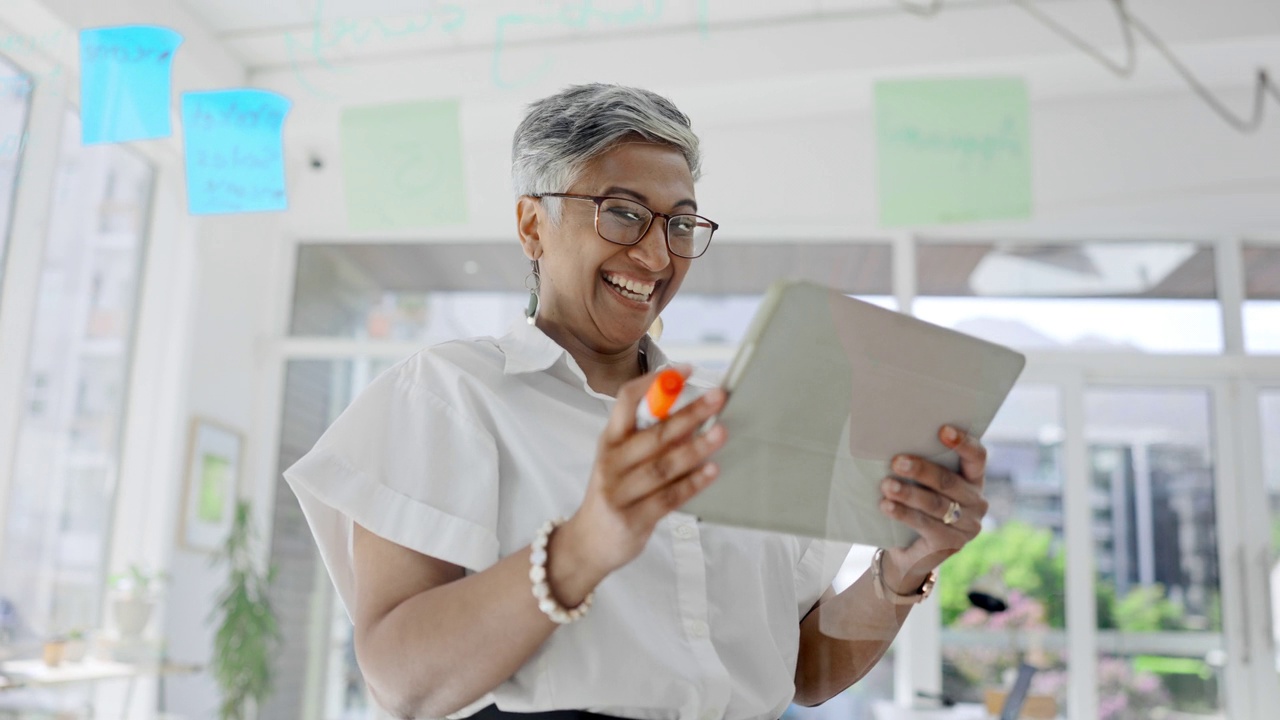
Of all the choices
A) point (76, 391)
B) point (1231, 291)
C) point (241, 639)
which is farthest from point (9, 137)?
point (1231, 291)

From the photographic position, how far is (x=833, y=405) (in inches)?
31.4

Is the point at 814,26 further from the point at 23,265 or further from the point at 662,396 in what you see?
the point at 662,396

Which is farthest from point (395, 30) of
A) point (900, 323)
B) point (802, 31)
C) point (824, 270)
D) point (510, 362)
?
point (900, 323)

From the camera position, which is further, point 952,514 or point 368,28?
point 368,28

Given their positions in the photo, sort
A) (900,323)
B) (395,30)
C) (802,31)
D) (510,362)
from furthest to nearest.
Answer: (802,31) < (395,30) < (510,362) < (900,323)

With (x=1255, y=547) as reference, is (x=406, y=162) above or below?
above

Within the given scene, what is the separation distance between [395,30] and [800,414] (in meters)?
3.87

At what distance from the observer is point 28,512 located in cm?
382

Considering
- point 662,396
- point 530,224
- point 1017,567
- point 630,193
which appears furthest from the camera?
point 1017,567

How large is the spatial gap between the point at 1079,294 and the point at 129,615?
4.08m

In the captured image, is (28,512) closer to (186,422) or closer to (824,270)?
(186,422)

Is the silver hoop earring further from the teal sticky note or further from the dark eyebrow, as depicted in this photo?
the teal sticky note

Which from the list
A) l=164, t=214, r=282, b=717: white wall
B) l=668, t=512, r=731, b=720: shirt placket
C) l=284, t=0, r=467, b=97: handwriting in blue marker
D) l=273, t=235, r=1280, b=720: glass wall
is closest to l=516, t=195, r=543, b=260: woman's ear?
l=668, t=512, r=731, b=720: shirt placket

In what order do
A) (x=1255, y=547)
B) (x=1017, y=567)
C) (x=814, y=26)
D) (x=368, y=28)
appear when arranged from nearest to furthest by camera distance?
(x=368, y=28)
(x=814, y=26)
(x=1255, y=547)
(x=1017, y=567)
